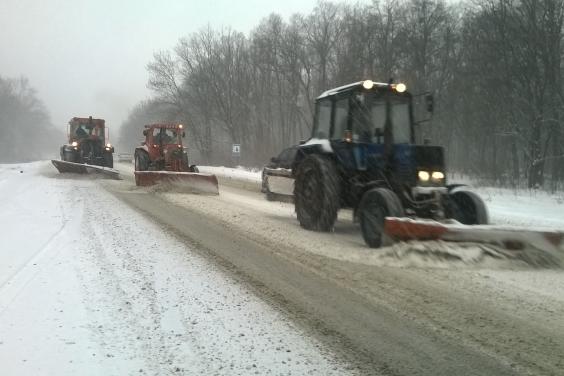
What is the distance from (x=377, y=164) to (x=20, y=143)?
107 m

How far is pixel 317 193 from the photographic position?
8.37 metres

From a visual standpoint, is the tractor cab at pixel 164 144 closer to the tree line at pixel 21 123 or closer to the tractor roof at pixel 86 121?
the tractor roof at pixel 86 121

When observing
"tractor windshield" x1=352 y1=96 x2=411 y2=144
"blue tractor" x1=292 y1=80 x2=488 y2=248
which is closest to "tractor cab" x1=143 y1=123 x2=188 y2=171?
"blue tractor" x1=292 y1=80 x2=488 y2=248

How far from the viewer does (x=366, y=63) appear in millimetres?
35844

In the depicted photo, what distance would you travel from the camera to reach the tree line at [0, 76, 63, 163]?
90.5 metres

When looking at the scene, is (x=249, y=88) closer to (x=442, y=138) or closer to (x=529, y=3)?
(x=442, y=138)

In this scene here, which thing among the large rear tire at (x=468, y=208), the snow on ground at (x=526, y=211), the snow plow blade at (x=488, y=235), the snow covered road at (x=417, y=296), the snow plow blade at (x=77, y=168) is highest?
the snow plow blade at (x=77, y=168)

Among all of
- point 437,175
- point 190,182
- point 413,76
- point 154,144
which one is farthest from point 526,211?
point 413,76

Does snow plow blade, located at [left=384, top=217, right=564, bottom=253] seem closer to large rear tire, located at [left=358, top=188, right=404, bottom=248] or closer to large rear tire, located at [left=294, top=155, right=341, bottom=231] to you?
large rear tire, located at [left=358, top=188, right=404, bottom=248]

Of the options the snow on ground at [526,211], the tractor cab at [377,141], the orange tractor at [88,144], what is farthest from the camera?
the orange tractor at [88,144]

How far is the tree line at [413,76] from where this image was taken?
79.7 feet

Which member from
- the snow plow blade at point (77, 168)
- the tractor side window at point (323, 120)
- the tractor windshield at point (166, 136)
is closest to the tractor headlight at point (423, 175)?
the tractor side window at point (323, 120)

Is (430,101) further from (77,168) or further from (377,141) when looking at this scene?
(77,168)

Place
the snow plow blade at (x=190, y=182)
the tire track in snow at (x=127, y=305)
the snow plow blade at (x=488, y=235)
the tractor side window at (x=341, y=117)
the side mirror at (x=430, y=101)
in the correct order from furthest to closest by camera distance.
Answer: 1. the snow plow blade at (x=190, y=182)
2. the tractor side window at (x=341, y=117)
3. the side mirror at (x=430, y=101)
4. the snow plow blade at (x=488, y=235)
5. the tire track in snow at (x=127, y=305)
